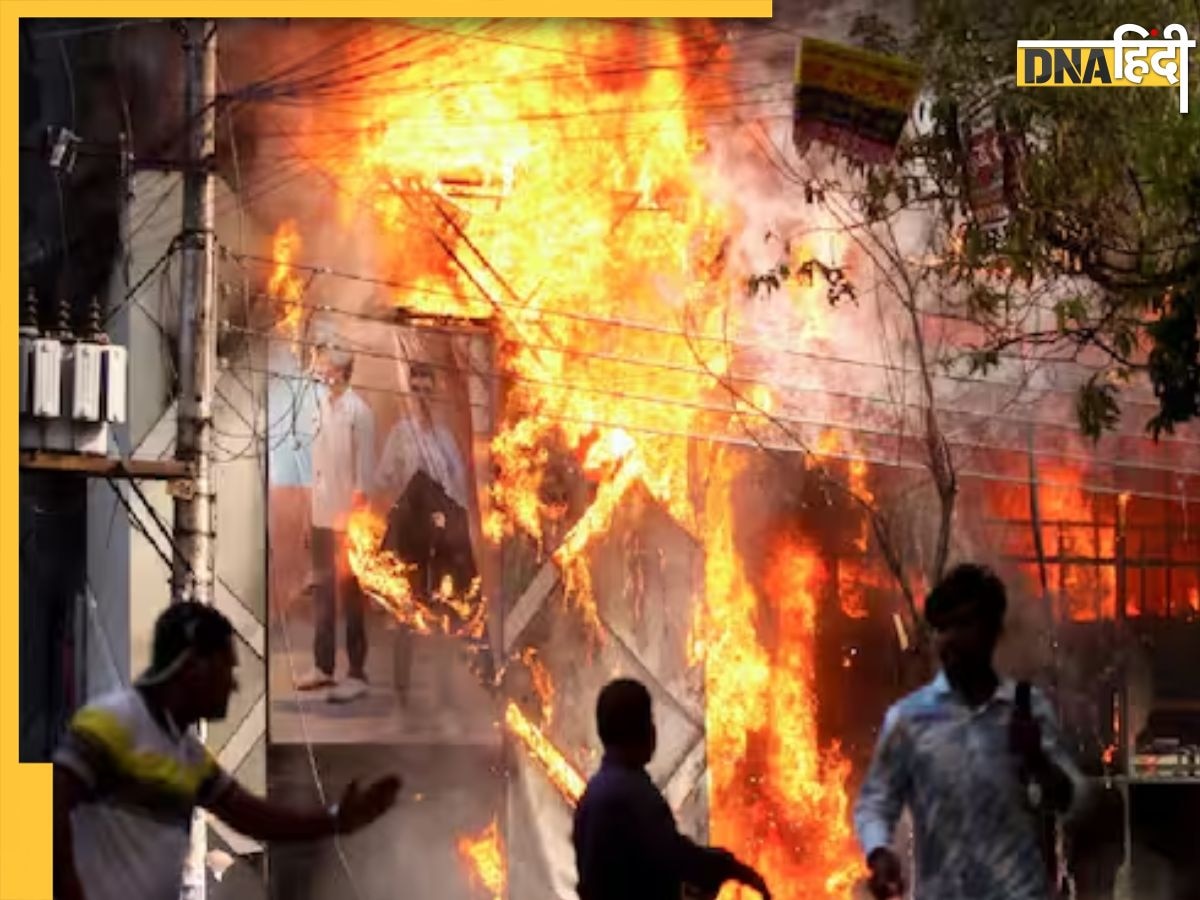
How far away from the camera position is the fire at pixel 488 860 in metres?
13.1

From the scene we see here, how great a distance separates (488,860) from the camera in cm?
1317

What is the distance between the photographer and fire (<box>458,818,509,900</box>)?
13109 mm

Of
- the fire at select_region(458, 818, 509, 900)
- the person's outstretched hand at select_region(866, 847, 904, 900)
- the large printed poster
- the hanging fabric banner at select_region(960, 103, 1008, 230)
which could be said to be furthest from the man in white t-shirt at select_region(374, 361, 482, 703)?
the person's outstretched hand at select_region(866, 847, 904, 900)

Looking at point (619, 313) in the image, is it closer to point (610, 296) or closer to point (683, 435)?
point (610, 296)

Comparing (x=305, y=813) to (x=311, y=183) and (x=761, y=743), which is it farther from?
(x=761, y=743)

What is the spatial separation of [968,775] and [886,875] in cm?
39

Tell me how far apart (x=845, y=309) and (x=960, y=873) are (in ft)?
26.6

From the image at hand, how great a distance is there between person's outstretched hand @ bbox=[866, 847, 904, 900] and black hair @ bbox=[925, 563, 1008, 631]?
691mm

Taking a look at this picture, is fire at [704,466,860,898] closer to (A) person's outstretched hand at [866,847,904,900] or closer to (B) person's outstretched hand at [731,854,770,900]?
(B) person's outstretched hand at [731,854,770,900]

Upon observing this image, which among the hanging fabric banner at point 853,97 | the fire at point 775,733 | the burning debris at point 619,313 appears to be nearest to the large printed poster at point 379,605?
the burning debris at point 619,313

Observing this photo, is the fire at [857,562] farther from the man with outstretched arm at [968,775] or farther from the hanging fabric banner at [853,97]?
the man with outstretched arm at [968,775]

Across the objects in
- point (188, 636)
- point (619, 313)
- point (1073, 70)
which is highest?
point (1073, 70)

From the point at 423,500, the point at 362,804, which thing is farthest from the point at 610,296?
the point at 362,804

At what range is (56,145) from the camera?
11445 millimetres
